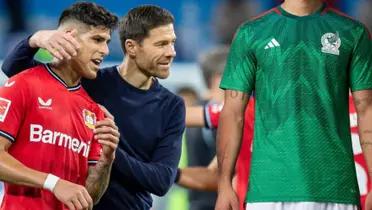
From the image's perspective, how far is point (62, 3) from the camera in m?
10.9

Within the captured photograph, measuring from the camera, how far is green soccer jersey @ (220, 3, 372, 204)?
16.0 feet

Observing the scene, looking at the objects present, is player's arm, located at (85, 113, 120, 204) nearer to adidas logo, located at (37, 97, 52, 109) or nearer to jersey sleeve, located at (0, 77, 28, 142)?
adidas logo, located at (37, 97, 52, 109)

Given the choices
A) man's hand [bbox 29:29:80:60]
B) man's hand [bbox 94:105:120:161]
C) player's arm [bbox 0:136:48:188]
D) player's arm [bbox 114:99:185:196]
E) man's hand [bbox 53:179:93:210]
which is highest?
man's hand [bbox 29:29:80:60]

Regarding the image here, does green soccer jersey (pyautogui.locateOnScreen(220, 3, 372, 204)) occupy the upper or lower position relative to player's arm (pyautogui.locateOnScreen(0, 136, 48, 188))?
upper

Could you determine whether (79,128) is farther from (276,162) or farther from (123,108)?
(276,162)

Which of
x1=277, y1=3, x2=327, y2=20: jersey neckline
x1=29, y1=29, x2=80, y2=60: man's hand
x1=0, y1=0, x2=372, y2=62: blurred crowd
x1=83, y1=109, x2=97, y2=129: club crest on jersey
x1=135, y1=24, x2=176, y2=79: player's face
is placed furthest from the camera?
x1=0, y1=0, x2=372, y2=62: blurred crowd

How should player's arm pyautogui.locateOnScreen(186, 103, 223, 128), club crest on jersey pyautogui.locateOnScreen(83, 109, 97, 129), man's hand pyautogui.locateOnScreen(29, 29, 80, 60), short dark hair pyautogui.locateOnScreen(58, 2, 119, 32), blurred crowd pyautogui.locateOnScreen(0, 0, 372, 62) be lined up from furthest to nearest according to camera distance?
blurred crowd pyautogui.locateOnScreen(0, 0, 372, 62) → player's arm pyautogui.locateOnScreen(186, 103, 223, 128) → short dark hair pyautogui.locateOnScreen(58, 2, 119, 32) → club crest on jersey pyautogui.locateOnScreen(83, 109, 97, 129) → man's hand pyautogui.locateOnScreen(29, 29, 80, 60)

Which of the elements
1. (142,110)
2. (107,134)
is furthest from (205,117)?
(107,134)

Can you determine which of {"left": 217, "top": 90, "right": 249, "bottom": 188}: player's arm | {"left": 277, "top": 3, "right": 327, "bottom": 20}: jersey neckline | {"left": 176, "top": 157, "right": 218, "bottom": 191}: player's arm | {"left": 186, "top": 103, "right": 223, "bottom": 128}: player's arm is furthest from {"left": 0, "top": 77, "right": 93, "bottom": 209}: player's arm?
{"left": 176, "top": 157, "right": 218, "bottom": 191}: player's arm

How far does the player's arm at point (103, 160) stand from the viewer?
17.1ft

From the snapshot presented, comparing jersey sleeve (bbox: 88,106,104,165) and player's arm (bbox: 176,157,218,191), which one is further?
player's arm (bbox: 176,157,218,191)

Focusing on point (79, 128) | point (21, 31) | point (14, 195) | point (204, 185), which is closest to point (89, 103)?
point (79, 128)

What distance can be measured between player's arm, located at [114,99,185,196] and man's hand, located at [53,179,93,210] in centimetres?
58

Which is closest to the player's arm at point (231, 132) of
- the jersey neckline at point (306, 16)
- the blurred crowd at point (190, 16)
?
the jersey neckline at point (306, 16)
